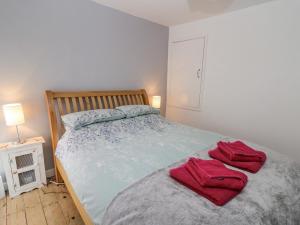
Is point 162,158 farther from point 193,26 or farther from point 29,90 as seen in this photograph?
point 193,26

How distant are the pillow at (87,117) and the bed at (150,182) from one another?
0.08 metres

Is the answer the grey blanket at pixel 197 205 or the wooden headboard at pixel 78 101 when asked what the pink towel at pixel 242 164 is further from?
the wooden headboard at pixel 78 101

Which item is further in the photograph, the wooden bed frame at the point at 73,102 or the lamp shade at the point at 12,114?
the wooden bed frame at the point at 73,102

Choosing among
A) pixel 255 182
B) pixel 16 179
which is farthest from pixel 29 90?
pixel 255 182

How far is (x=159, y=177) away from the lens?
1.12m

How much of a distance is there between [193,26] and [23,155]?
318 centimetres

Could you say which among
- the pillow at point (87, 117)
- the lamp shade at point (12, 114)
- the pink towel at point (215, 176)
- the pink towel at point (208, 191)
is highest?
the lamp shade at point (12, 114)

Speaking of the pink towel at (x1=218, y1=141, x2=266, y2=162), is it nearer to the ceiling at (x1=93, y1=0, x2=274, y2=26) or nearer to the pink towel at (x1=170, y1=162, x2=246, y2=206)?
the pink towel at (x1=170, y1=162, x2=246, y2=206)

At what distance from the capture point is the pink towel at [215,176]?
3.21ft

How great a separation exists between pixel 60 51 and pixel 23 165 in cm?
143

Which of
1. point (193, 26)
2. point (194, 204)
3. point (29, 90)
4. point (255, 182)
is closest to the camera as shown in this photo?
point (194, 204)

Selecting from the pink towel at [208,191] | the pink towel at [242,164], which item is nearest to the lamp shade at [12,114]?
the pink towel at [208,191]

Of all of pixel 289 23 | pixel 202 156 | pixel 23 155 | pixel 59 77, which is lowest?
pixel 23 155

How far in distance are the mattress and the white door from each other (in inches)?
43.2
